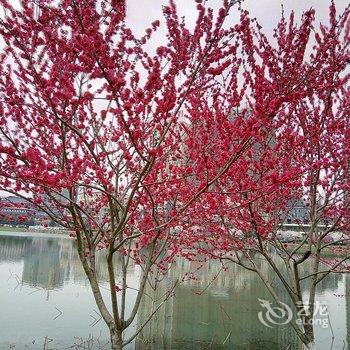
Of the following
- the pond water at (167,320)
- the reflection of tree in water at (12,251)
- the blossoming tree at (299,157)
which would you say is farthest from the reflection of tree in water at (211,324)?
the reflection of tree in water at (12,251)

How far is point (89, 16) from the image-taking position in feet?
10.8

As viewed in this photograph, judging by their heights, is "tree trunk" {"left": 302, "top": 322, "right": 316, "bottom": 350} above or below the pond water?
above

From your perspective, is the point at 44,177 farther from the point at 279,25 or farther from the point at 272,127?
the point at 279,25

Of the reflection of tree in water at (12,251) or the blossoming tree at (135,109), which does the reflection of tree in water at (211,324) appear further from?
the reflection of tree in water at (12,251)

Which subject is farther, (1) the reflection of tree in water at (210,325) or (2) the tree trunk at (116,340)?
(1) the reflection of tree in water at (210,325)

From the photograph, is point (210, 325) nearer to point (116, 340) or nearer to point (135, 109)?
point (116, 340)

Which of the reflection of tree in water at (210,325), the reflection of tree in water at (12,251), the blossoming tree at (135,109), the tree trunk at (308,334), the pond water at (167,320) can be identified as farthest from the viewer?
the reflection of tree in water at (12,251)

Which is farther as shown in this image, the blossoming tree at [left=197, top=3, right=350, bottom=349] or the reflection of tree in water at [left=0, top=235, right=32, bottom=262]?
the reflection of tree in water at [left=0, top=235, right=32, bottom=262]

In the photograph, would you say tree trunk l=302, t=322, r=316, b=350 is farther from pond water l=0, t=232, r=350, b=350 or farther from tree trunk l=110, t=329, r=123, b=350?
pond water l=0, t=232, r=350, b=350

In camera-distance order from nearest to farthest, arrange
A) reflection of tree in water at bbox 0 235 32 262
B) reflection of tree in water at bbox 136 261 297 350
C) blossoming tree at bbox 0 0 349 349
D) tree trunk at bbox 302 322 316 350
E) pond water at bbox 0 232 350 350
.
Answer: blossoming tree at bbox 0 0 349 349
tree trunk at bbox 302 322 316 350
pond water at bbox 0 232 350 350
reflection of tree in water at bbox 136 261 297 350
reflection of tree in water at bbox 0 235 32 262

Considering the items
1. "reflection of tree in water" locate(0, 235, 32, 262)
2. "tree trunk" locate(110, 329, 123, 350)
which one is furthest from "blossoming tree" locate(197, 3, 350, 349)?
"reflection of tree in water" locate(0, 235, 32, 262)

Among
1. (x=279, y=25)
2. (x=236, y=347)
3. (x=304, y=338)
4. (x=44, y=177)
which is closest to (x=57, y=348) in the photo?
(x=236, y=347)

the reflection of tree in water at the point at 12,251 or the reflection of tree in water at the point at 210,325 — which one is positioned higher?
the reflection of tree in water at the point at 12,251

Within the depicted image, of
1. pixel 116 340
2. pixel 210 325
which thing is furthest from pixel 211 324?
pixel 116 340
